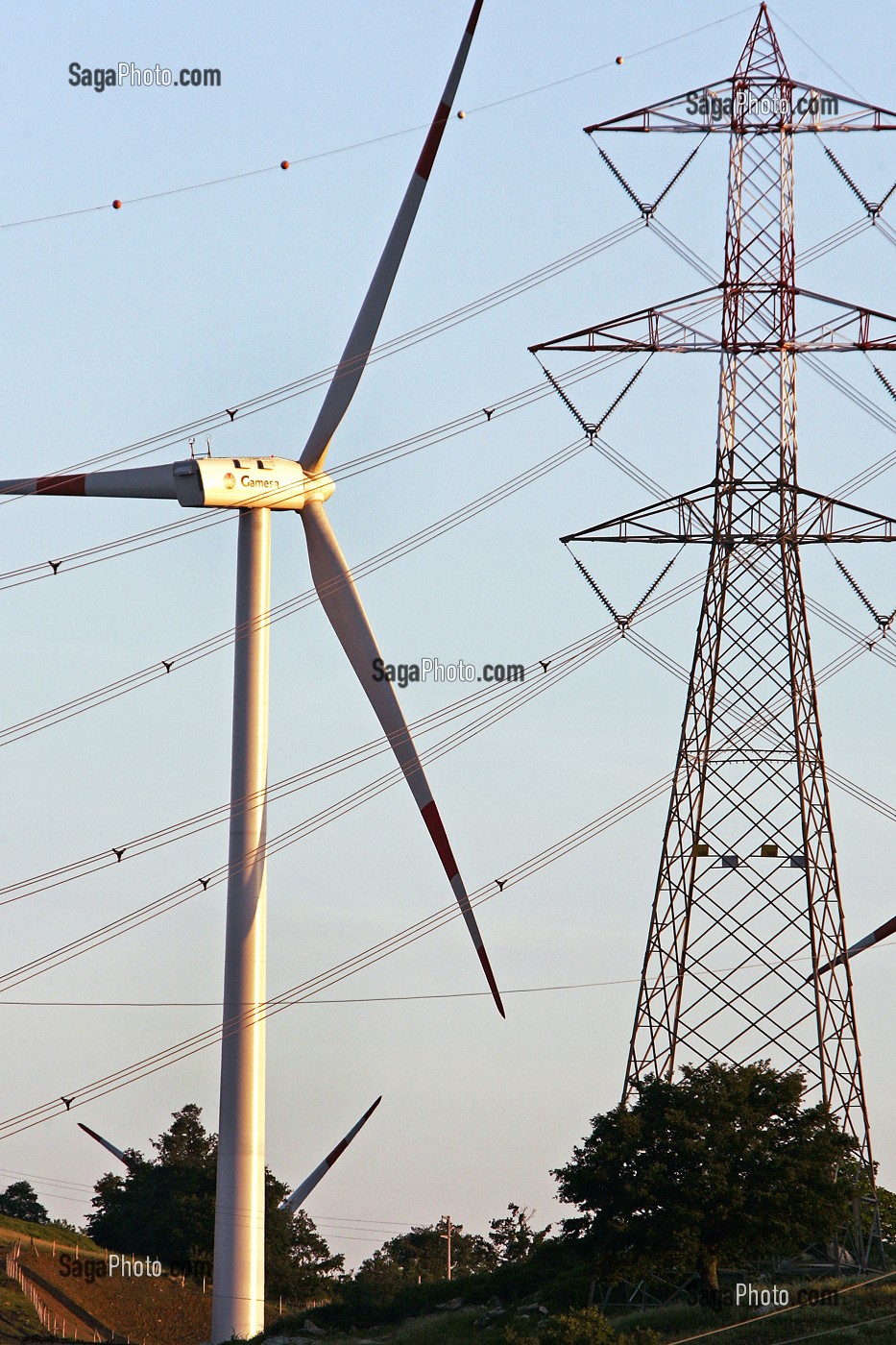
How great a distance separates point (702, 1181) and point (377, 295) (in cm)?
3592

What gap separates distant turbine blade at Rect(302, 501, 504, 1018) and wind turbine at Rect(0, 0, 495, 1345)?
0.05 m

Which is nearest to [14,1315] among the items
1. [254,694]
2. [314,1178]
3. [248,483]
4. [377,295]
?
[314,1178]

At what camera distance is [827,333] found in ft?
240

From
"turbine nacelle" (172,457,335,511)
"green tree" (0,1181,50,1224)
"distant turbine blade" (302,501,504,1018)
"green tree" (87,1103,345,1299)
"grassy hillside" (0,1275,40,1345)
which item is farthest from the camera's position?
"green tree" (0,1181,50,1224)

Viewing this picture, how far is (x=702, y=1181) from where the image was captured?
6881 cm

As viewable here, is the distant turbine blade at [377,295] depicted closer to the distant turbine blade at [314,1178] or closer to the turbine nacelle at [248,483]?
the turbine nacelle at [248,483]

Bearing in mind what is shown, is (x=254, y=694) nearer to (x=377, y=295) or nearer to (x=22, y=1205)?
(x=377, y=295)

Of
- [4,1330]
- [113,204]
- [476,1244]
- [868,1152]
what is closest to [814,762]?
[868,1152]

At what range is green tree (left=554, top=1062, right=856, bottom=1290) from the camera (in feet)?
222

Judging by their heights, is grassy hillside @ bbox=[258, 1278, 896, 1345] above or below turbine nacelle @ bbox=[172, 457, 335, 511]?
below

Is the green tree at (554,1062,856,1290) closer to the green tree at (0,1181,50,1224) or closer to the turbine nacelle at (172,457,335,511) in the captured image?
the turbine nacelle at (172,457,335,511)

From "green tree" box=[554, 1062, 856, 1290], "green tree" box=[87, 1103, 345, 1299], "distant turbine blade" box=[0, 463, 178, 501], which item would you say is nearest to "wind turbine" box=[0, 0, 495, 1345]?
"distant turbine blade" box=[0, 463, 178, 501]

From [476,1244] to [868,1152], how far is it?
319 ft

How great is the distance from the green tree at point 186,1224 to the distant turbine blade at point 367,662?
5169cm
